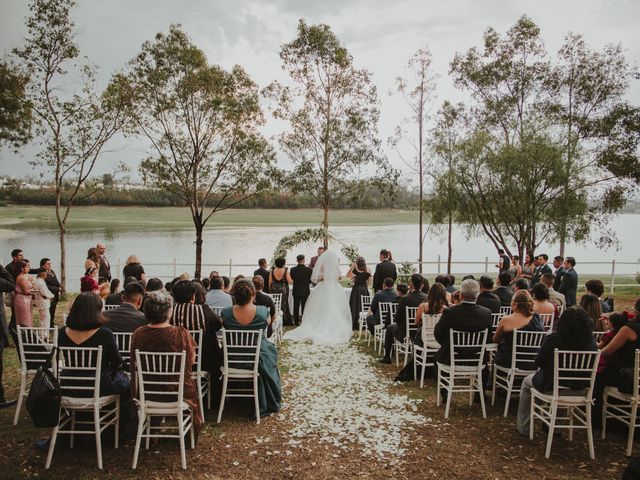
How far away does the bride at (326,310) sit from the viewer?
28.9 feet

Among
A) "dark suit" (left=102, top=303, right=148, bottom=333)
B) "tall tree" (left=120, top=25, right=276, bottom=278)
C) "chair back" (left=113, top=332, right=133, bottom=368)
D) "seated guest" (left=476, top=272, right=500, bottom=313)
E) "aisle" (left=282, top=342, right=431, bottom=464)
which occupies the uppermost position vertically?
"tall tree" (left=120, top=25, right=276, bottom=278)

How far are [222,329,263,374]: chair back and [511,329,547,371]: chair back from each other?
298 centimetres

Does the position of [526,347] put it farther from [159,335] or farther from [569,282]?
[569,282]

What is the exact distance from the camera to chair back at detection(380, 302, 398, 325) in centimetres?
727

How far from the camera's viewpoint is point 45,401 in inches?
141

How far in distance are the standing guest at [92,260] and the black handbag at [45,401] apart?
20.0 ft

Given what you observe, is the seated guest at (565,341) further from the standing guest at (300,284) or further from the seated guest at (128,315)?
the standing guest at (300,284)

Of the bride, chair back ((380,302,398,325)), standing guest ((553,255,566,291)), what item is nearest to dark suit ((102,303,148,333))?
chair back ((380,302,398,325))

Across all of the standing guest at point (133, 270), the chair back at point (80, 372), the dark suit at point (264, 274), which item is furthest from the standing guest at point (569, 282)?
the chair back at point (80, 372)

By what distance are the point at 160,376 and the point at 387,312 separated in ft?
14.8

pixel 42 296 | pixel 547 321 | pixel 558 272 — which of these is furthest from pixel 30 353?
pixel 558 272

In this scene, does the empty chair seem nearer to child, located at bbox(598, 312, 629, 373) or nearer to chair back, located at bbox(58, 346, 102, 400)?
chair back, located at bbox(58, 346, 102, 400)

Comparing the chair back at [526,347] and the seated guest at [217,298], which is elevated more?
the seated guest at [217,298]

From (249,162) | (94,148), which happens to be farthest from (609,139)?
(94,148)
